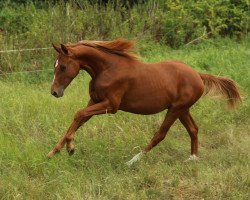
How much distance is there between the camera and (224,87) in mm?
6434

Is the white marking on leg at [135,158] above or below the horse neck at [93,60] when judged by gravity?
below

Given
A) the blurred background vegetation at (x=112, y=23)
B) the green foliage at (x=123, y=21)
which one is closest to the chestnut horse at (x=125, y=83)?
the blurred background vegetation at (x=112, y=23)

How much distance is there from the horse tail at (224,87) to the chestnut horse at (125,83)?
0.04ft

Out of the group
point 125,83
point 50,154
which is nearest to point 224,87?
point 125,83

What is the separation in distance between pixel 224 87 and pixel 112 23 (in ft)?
18.0

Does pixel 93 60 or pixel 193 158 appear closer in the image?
pixel 93 60

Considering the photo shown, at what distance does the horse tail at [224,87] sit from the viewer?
20.8 ft

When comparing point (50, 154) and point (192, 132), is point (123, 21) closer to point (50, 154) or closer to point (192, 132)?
point (192, 132)

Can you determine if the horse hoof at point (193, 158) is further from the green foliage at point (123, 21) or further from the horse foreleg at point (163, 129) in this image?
the green foliage at point (123, 21)

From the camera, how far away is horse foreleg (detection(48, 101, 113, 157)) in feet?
17.4

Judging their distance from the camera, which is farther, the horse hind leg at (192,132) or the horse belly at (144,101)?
the horse hind leg at (192,132)

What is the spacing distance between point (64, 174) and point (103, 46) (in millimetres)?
1378

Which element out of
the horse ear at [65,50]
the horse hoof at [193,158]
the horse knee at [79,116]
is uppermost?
the horse ear at [65,50]

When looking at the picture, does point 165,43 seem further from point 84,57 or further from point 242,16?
point 84,57
